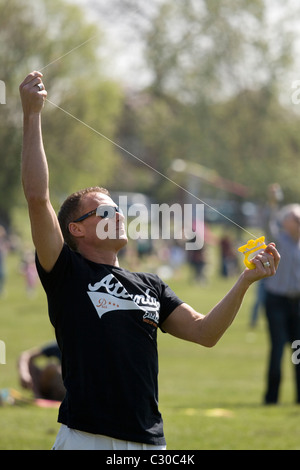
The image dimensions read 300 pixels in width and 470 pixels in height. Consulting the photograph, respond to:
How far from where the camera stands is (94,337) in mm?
3184

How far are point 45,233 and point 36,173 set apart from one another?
24 centimetres

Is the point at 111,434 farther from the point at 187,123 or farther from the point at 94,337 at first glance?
the point at 187,123

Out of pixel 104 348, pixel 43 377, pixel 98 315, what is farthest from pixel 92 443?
pixel 43 377

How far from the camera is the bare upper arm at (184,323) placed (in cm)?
350

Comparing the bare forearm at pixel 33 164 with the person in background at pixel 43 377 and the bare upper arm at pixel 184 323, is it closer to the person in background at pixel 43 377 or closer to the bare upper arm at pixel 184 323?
the bare upper arm at pixel 184 323

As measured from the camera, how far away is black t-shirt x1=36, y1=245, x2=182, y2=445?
3.15m

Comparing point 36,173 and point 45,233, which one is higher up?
point 36,173

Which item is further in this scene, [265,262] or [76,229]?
[76,229]

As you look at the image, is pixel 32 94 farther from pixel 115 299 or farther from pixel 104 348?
pixel 104 348

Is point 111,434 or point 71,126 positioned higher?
point 71,126

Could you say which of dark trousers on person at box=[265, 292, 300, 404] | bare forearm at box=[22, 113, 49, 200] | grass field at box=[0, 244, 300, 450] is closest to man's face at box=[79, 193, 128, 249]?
bare forearm at box=[22, 113, 49, 200]

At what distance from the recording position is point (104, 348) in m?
3.17

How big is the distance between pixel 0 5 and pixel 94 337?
108 ft
